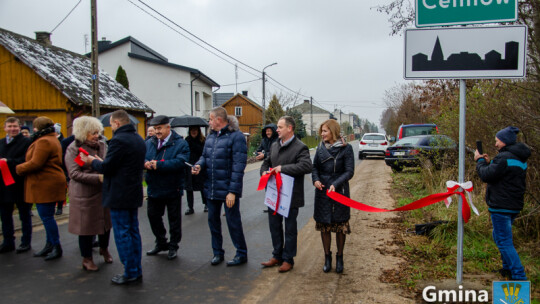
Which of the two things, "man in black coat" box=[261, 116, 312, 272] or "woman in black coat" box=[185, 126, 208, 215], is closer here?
"man in black coat" box=[261, 116, 312, 272]

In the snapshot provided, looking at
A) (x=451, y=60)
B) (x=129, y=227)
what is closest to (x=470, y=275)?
(x=451, y=60)

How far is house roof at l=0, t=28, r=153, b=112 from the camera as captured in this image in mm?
17094

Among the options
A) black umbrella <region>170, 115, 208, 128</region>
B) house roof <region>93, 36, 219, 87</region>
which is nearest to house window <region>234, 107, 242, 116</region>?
house roof <region>93, 36, 219, 87</region>

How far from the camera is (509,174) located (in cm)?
452

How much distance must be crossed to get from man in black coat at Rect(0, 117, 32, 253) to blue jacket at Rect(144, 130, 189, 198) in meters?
1.99

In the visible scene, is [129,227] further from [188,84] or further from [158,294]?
[188,84]

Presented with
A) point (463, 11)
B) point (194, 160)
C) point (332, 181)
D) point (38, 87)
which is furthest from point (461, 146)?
point (38, 87)

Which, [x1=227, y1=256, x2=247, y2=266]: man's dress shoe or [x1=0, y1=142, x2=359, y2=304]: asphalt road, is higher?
[x1=227, y1=256, x2=247, y2=266]: man's dress shoe

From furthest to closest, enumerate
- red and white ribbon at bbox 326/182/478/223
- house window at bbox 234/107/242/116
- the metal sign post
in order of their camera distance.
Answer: house window at bbox 234/107/242/116, red and white ribbon at bbox 326/182/478/223, the metal sign post

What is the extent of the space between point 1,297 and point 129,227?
4.63 ft

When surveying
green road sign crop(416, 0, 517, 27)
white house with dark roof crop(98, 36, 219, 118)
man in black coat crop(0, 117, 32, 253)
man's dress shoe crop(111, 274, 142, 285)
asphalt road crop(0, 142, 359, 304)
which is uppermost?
white house with dark roof crop(98, 36, 219, 118)

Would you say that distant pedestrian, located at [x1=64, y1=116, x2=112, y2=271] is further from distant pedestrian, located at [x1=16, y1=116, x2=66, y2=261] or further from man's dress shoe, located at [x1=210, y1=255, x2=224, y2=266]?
man's dress shoe, located at [x1=210, y1=255, x2=224, y2=266]

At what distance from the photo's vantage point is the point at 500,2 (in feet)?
12.9

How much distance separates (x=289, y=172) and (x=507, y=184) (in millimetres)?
2353
